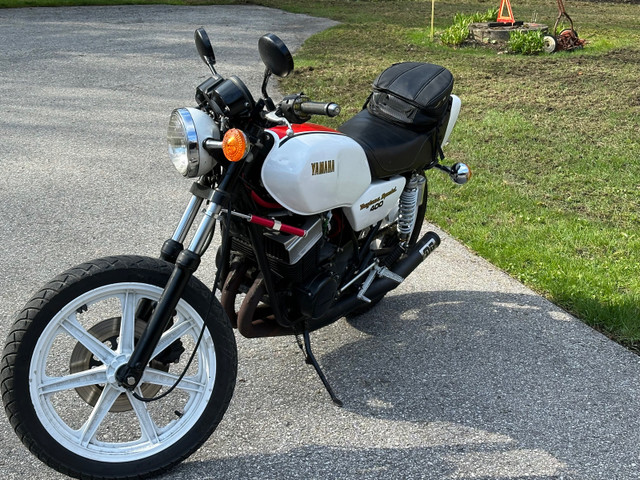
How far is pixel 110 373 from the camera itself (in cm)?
287

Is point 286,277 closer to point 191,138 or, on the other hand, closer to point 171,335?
point 171,335

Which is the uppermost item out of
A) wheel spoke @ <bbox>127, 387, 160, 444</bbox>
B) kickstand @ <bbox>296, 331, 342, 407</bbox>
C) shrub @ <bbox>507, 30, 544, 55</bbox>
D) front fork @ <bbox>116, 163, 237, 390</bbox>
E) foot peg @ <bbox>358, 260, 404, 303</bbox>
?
front fork @ <bbox>116, 163, 237, 390</bbox>

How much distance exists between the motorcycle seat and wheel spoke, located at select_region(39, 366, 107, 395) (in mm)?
1480

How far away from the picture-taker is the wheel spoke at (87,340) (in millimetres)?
2811

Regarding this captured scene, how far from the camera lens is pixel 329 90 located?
Answer: 9453 mm

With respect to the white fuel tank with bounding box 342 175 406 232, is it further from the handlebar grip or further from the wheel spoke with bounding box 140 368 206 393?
the wheel spoke with bounding box 140 368 206 393

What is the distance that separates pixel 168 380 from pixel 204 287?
1.40ft

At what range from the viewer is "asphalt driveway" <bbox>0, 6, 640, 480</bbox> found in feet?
10.1

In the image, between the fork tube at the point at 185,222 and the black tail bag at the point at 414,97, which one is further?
the black tail bag at the point at 414,97

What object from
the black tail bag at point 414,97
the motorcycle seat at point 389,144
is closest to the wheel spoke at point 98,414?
the motorcycle seat at point 389,144

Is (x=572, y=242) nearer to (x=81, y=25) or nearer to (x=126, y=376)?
(x=126, y=376)

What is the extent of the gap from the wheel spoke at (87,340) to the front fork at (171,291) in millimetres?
82

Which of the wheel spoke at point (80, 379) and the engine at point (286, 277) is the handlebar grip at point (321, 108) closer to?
the engine at point (286, 277)

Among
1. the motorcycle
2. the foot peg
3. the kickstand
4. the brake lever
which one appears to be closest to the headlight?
the motorcycle
